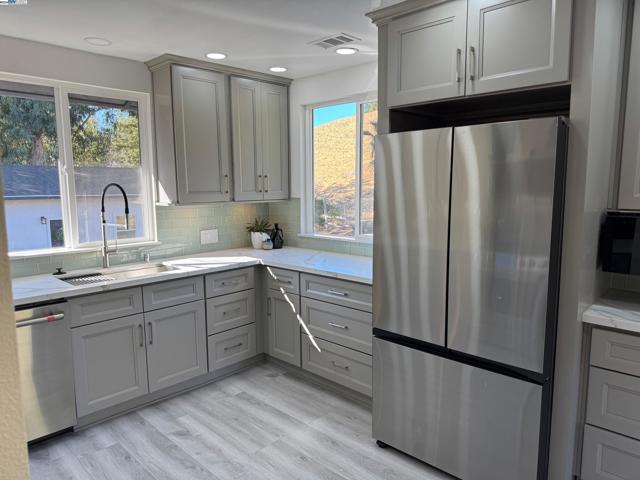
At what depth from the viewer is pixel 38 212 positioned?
300 centimetres

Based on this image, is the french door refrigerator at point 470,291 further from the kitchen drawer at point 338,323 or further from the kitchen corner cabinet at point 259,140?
the kitchen corner cabinet at point 259,140

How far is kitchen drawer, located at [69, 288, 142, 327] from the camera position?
2611 mm

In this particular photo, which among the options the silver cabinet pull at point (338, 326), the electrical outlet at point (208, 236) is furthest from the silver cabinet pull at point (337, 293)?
the electrical outlet at point (208, 236)

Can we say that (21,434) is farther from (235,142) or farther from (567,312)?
(235,142)

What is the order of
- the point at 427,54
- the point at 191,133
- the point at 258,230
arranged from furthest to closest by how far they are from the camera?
1. the point at 258,230
2. the point at 191,133
3. the point at 427,54

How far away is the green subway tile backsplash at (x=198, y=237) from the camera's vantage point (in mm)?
3070

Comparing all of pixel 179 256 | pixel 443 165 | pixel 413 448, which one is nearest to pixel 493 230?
pixel 443 165

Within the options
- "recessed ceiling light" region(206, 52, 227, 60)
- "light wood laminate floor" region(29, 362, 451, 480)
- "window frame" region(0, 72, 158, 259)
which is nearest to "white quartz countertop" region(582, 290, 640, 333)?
"light wood laminate floor" region(29, 362, 451, 480)

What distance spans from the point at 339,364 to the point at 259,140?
6.51 feet

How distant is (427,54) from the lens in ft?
7.10

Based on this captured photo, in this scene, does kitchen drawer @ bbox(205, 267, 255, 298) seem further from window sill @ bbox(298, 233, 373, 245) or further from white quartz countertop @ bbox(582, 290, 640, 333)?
white quartz countertop @ bbox(582, 290, 640, 333)

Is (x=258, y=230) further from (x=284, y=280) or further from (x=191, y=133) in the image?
(x=191, y=133)

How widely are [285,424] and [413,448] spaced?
840 millimetres

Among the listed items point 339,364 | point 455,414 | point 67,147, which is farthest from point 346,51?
point 455,414
